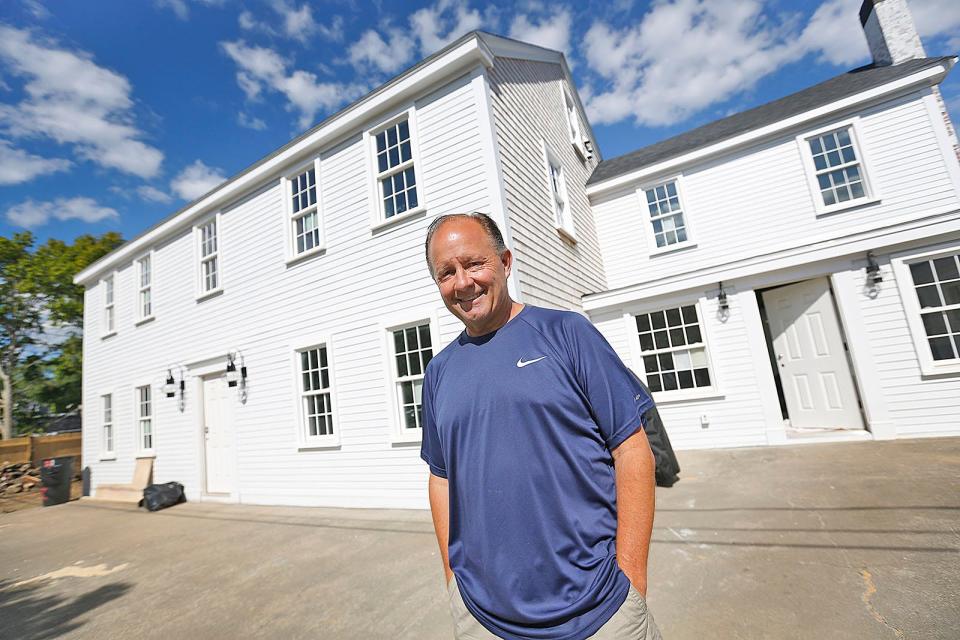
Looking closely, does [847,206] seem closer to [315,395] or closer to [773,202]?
[773,202]

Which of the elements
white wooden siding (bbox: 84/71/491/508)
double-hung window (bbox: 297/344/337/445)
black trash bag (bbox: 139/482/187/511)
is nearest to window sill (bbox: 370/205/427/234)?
white wooden siding (bbox: 84/71/491/508)

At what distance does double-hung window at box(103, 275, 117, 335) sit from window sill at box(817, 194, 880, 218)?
684 inches

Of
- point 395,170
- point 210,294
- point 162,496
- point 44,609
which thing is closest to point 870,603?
point 44,609

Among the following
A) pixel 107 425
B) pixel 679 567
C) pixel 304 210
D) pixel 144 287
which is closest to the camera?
pixel 679 567

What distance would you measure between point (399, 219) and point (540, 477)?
575 cm

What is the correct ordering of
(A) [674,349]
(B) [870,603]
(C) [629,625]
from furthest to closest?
(A) [674,349], (B) [870,603], (C) [629,625]

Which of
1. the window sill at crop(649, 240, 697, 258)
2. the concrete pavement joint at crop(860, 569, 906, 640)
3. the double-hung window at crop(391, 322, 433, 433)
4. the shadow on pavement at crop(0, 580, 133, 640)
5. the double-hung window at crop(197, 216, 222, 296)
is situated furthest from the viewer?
the double-hung window at crop(197, 216, 222, 296)

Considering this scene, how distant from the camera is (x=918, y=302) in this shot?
6457 mm

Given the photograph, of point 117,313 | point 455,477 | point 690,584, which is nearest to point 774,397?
point 690,584

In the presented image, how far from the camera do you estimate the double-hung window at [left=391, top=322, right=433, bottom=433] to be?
6.18 metres

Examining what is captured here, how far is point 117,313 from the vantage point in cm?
1147

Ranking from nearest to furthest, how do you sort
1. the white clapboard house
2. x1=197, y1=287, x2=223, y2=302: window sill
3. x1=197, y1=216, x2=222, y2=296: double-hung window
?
1. the white clapboard house
2. x1=197, y1=287, x2=223, y2=302: window sill
3. x1=197, y1=216, x2=222, y2=296: double-hung window

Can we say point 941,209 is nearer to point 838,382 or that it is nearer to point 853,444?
point 838,382

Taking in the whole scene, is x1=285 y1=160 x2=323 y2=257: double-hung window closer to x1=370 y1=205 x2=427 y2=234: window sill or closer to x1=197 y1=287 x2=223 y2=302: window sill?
x1=370 y1=205 x2=427 y2=234: window sill
